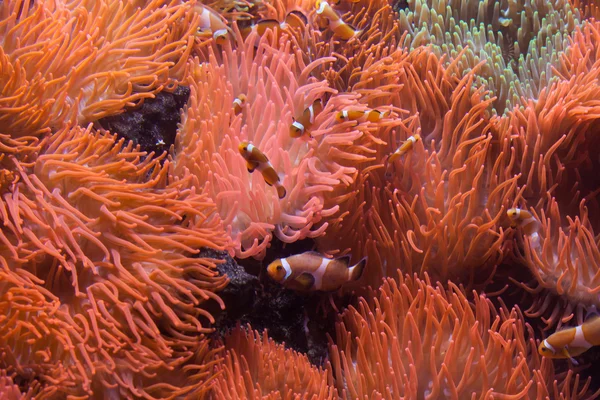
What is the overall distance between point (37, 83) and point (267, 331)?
1053 millimetres

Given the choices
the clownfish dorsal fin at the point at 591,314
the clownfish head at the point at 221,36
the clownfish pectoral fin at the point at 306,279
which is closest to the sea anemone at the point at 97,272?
the clownfish pectoral fin at the point at 306,279

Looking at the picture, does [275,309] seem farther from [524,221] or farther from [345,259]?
[524,221]

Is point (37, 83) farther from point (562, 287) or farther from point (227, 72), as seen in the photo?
point (562, 287)

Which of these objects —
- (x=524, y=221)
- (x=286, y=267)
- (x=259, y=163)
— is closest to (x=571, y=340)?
(x=524, y=221)

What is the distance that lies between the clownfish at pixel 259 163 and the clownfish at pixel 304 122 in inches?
6.7

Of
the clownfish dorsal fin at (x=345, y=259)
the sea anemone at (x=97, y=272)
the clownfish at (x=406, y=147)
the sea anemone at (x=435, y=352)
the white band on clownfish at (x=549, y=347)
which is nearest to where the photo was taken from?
the sea anemone at (x=97, y=272)

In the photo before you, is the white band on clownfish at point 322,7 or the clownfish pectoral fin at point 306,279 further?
the white band on clownfish at point 322,7

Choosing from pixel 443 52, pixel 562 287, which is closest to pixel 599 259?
pixel 562 287

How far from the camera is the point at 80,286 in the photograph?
4.48 ft

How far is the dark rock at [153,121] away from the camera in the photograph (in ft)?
5.47

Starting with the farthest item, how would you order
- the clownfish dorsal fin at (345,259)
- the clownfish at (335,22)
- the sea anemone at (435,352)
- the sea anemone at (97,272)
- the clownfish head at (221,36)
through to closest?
the clownfish at (335,22), the clownfish head at (221,36), the clownfish dorsal fin at (345,259), the sea anemone at (435,352), the sea anemone at (97,272)

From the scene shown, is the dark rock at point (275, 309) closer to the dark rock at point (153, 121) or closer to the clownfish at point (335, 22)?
the dark rock at point (153, 121)

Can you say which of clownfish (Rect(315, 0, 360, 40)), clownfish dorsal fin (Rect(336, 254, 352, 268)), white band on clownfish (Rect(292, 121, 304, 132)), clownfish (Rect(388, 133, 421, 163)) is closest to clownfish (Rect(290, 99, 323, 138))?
white band on clownfish (Rect(292, 121, 304, 132))

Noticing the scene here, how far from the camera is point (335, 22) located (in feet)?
7.02
